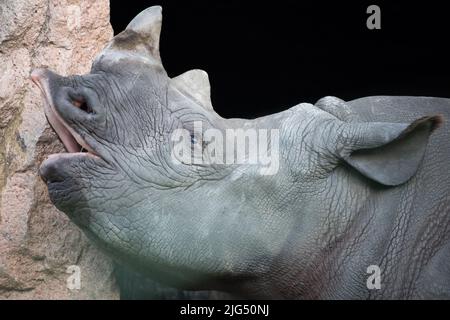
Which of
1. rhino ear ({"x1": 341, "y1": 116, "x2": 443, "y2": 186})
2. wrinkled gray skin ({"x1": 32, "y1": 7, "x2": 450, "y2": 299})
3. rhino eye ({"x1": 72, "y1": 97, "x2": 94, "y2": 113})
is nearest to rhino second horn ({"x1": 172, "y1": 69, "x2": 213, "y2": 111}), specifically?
wrinkled gray skin ({"x1": 32, "y1": 7, "x2": 450, "y2": 299})

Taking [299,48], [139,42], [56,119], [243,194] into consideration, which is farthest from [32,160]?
[299,48]

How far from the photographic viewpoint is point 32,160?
4848 millimetres

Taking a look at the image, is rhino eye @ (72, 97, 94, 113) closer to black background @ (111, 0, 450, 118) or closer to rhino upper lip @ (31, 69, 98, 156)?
rhino upper lip @ (31, 69, 98, 156)

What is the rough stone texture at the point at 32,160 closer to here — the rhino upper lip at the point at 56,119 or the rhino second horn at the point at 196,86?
the rhino upper lip at the point at 56,119

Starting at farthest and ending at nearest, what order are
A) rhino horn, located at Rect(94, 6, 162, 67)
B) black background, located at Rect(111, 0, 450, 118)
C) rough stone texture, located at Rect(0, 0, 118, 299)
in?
black background, located at Rect(111, 0, 450, 118), rough stone texture, located at Rect(0, 0, 118, 299), rhino horn, located at Rect(94, 6, 162, 67)

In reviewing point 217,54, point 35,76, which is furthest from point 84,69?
point 217,54

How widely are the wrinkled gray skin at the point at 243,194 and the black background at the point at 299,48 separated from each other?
7.35 ft

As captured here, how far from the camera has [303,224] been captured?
4469mm

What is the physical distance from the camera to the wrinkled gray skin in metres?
4.24

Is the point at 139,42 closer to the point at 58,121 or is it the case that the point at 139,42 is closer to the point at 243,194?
the point at 58,121

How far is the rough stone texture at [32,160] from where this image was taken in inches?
191

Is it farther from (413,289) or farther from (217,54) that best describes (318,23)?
(413,289)

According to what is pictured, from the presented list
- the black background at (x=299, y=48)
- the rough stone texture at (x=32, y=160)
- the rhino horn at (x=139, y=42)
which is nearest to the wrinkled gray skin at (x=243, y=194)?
the rhino horn at (x=139, y=42)

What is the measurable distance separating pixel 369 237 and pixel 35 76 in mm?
1649
